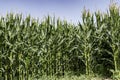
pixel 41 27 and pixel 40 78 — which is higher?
pixel 41 27

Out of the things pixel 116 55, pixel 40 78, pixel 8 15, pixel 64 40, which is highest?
pixel 8 15

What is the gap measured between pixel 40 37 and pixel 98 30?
2.86m

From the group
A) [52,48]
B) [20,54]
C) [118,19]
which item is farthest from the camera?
[52,48]

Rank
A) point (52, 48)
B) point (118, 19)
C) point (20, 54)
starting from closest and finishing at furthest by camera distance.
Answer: point (20, 54) < point (118, 19) < point (52, 48)

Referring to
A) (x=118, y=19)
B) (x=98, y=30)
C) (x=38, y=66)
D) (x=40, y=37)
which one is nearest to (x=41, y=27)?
(x=40, y=37)

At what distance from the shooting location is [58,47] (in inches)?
568

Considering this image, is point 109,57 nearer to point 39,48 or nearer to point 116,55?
point 116,55

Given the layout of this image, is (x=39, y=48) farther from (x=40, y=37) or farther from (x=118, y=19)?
(x=118, y=19)

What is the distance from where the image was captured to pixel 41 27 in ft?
50.0

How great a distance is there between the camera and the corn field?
1251cm

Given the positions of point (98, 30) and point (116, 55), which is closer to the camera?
point (116, 55)

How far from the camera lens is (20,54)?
12.7m

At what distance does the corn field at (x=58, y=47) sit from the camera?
1251 cm

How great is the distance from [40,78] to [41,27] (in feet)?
9.64
